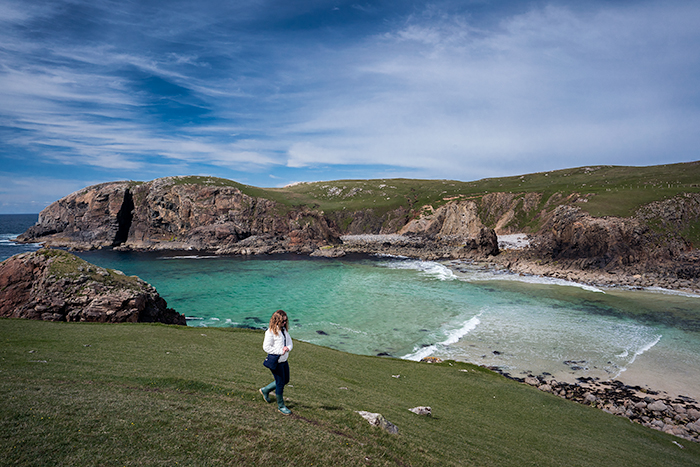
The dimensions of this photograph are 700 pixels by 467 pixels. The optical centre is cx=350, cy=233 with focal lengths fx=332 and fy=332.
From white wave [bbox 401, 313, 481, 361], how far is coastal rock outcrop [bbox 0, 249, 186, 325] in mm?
20934

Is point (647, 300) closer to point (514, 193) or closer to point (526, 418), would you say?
point (526, 418)

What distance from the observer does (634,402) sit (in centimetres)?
1995

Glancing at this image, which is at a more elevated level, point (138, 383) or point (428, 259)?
point (138, 383)

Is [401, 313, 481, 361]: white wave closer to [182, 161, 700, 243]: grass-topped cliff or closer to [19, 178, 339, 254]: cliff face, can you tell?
[182, 161, 700, 243]: grass-topped cliff

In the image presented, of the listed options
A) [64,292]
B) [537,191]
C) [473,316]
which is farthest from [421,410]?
[537,191]

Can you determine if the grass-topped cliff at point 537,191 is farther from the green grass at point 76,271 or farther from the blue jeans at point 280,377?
the green grass at point 76,271

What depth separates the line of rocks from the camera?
56.7 feet

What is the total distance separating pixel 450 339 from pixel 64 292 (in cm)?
3039

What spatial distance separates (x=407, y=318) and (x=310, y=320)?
35.7 ft

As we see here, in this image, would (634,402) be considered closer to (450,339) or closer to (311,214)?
(450,339)

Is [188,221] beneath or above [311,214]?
above

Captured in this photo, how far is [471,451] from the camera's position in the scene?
391 inches

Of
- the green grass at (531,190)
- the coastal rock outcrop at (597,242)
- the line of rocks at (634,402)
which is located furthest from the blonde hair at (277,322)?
the green grass at (531,190)

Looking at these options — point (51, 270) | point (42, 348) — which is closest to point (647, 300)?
point (42, 348)
